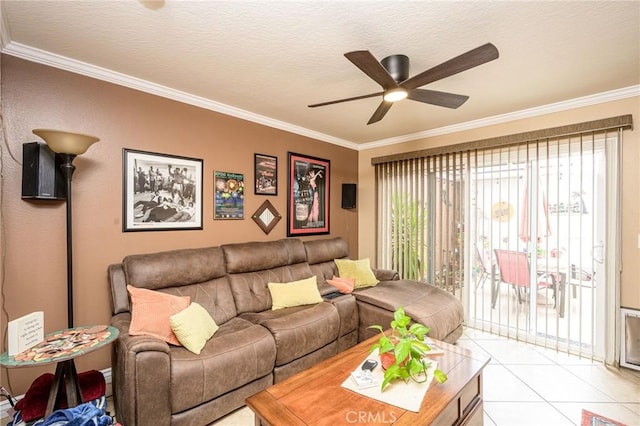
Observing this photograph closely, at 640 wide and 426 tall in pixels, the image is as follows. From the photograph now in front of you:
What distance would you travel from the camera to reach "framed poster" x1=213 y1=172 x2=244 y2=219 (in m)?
3.13

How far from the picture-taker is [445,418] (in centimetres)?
149

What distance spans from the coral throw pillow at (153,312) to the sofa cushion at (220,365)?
0.61 ft

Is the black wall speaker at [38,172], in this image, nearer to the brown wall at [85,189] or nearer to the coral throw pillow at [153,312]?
the brown wall at [85,189]

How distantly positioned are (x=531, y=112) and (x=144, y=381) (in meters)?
4.32

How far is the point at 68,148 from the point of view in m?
1.90

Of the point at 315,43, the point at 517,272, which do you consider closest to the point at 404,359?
the point at 315,43

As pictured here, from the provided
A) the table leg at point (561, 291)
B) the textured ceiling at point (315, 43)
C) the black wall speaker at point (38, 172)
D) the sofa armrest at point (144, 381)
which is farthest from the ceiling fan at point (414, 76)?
the table leg at point (561, 291)

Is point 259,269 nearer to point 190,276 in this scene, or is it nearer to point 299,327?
point 190,276

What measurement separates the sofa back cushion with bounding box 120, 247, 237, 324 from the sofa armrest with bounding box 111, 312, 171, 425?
2.02 feet

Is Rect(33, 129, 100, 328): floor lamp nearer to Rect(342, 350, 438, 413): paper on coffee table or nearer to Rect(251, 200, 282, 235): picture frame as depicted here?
Rect(251, 200, 282, 235): picture frame

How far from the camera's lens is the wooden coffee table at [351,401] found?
1336 millimetres

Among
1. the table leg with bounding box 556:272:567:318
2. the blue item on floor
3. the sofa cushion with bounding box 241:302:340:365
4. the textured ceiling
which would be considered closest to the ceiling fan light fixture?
the textured ceiling

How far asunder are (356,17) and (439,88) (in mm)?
1321

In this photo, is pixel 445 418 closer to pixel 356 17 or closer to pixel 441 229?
pixel 356 17
